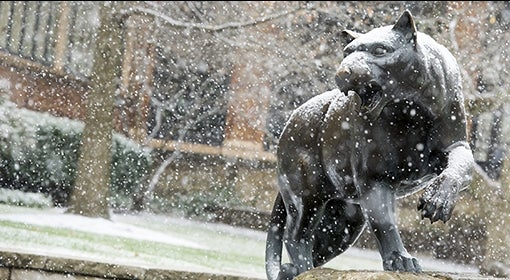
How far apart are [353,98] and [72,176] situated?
979cm

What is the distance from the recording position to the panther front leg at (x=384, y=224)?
3174 millimetres

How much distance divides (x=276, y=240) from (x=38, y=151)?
29.0ft

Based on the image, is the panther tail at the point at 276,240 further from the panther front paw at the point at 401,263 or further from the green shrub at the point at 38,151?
the green shrub at the point at 38,151

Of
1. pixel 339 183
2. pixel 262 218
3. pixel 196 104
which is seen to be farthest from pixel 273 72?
pixel 339 183

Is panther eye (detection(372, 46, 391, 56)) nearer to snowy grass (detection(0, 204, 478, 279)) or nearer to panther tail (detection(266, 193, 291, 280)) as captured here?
panther tail (detection(266, 193, 291, 280))

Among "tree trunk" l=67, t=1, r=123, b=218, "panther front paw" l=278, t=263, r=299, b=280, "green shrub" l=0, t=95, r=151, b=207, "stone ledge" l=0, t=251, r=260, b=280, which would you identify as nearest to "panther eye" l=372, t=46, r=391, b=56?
"panther front paw" l=278, t=263, r=299, b=280

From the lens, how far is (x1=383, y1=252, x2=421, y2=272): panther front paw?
311 centimetres

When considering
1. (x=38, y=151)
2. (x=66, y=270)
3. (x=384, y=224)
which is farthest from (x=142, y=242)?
(x=384, y=224)

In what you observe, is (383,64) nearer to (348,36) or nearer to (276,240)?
(348,36)

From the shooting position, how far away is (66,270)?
5.32m

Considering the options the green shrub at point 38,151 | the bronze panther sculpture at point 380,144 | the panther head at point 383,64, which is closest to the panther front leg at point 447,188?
the bronze panther sculpture at point 380,144

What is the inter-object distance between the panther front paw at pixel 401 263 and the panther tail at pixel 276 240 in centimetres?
66

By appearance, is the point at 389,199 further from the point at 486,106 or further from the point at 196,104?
the point at 196,104

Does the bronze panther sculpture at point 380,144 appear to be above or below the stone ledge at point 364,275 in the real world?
above
